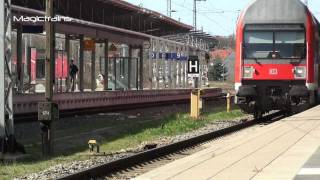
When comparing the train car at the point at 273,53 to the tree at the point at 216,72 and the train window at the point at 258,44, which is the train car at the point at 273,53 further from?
the tree at the point at 216,72

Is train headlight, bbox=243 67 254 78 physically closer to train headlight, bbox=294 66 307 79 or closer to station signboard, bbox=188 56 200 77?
train headlight, bbox=294 66 307 79

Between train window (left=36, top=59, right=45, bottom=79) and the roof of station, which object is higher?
the roof of station

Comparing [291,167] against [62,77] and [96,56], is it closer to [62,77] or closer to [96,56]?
[62,77]

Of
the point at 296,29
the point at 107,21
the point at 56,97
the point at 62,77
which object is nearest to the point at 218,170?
the point at 296,29

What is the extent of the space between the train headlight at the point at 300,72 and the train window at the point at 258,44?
99 centimetres

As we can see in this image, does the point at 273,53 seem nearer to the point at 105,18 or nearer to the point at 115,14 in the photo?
the point at 105,18

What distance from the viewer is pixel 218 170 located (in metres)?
10.4

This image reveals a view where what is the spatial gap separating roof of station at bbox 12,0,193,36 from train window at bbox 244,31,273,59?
1081cm

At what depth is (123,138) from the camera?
17.6 m

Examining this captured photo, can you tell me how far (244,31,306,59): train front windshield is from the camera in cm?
2070

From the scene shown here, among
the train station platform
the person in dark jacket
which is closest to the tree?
the person in dark jacket

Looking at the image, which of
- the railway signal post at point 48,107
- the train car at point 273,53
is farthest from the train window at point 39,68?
the railway signal post at point 48,107

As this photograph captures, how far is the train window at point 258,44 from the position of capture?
20.8 m

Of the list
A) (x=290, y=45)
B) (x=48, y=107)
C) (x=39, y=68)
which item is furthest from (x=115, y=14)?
(x=48, y=107)
